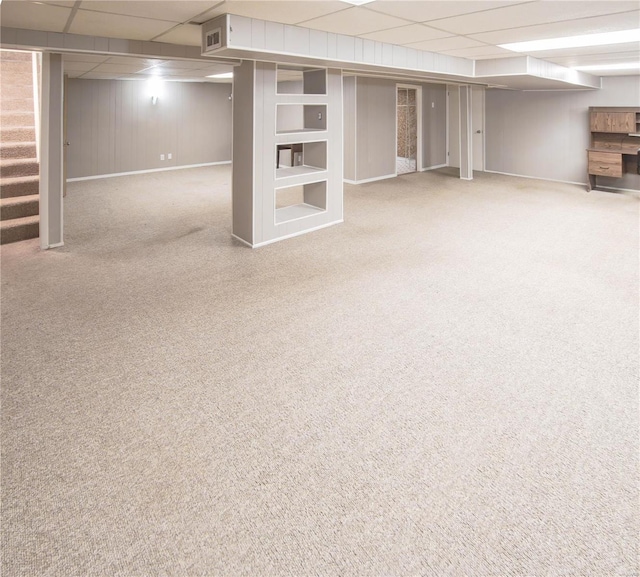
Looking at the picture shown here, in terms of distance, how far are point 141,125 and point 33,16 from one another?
6.80m

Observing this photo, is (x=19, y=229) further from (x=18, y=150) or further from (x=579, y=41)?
(x=579, y=41)

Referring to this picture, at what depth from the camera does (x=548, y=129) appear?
366 inches

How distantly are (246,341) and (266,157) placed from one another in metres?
2.64

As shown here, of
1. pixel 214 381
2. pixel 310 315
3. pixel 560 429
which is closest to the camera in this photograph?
pixel 560 429

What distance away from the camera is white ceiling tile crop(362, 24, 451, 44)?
4.14 m

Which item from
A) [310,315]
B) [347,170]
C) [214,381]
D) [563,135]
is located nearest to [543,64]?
A: [563,135]

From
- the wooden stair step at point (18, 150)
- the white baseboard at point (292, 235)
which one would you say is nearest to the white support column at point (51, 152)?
the wooden stair step at point (18, 150)

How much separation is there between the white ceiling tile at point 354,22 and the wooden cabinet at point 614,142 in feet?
18.9

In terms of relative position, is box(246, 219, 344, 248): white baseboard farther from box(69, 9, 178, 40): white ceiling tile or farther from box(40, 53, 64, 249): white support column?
box(69, 9, 178, 40): white ceiling tile

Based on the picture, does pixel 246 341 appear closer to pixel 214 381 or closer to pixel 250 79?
pixel 214 381

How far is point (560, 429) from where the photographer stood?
224cm

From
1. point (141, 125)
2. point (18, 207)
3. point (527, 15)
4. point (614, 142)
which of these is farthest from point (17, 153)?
point (614, 142)

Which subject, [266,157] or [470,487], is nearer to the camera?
[470,487]

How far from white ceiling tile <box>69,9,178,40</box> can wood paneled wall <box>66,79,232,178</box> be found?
5.43 meters
